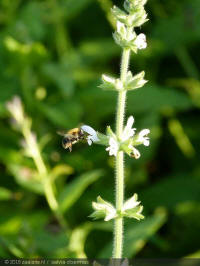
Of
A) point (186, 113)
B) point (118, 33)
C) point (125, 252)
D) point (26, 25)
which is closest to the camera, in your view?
point (118, 33)

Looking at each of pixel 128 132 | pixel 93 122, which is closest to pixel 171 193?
pixel 93 122

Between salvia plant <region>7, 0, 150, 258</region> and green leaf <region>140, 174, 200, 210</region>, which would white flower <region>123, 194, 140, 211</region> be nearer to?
salvia plant <region>7, 0, 150, 258</region>

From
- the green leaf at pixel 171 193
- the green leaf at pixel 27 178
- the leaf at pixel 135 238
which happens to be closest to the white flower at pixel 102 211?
the leaf at pixel 135 238

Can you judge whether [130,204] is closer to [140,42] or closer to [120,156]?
[120,156]

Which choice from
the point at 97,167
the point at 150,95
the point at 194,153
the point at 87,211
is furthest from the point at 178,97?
the point at 87,211

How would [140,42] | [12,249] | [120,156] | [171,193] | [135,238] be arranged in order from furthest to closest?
A: [171,193], [135,238], [12,249], [140,42], [120,156]

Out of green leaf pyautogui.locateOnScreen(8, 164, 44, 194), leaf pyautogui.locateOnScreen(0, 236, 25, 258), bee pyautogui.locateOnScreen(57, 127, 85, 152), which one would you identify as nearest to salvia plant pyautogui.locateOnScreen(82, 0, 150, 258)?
bee pyautogui.locateOnScreen(57, 127, 85, 152)

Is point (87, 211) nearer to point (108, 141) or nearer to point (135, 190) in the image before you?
point (135, 190)

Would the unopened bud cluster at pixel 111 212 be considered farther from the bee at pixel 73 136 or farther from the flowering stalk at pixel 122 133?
the bee at pixel 73 136
